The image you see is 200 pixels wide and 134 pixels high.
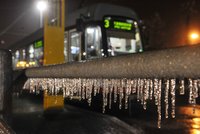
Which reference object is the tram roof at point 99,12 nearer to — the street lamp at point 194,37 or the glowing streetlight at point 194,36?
the street lamp at point 194,37

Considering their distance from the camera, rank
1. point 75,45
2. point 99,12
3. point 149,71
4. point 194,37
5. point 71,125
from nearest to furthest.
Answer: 1. point 149,71
2. point 71,125
3. point 99,12
4. point 75,45
5. point 194,37

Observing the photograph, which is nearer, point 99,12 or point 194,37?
point 99,12

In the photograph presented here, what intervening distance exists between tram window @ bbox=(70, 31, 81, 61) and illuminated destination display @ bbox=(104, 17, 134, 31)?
124cm

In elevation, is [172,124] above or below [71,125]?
below

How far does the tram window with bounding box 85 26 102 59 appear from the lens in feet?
44.7

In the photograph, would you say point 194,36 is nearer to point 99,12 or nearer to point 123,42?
point 123,42

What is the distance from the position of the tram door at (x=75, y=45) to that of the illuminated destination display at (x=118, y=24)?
1.20m

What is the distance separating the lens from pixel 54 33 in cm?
1021

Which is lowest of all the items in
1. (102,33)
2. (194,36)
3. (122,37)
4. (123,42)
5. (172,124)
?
(172,124)

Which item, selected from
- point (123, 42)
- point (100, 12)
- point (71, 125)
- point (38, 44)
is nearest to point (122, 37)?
point (123, 42)

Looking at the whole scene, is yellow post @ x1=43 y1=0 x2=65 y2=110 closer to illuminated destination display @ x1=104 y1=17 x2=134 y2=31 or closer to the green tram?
the green tram

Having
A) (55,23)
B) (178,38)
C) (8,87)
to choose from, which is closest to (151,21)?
(178,38)

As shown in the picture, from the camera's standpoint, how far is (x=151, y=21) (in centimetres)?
4241

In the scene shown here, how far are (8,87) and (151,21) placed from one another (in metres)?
39.5
